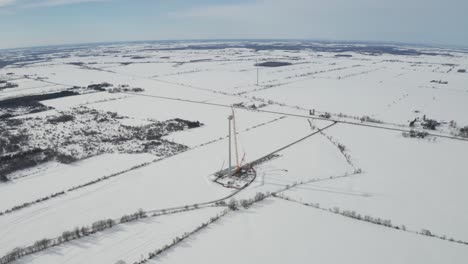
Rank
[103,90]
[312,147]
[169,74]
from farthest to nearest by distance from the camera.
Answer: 1. [169,74]
2. [103,90]
3. [312,147]

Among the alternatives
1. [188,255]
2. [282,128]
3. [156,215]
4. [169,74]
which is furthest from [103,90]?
[188,255]

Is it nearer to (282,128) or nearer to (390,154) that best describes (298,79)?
(282,128)

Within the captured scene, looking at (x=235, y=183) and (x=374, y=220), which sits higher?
(x=235, y=183)

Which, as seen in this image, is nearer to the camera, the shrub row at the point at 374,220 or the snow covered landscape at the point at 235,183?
the snow covered landscape at the point at 235,183

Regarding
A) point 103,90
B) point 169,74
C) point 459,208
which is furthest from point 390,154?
point 169,74

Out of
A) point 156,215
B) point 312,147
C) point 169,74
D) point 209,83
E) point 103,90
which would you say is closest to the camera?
point 156,215

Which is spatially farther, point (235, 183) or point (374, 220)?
point (235, 183)

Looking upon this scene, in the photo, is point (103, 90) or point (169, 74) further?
point (169, 74)

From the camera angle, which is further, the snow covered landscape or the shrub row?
the shrub row
